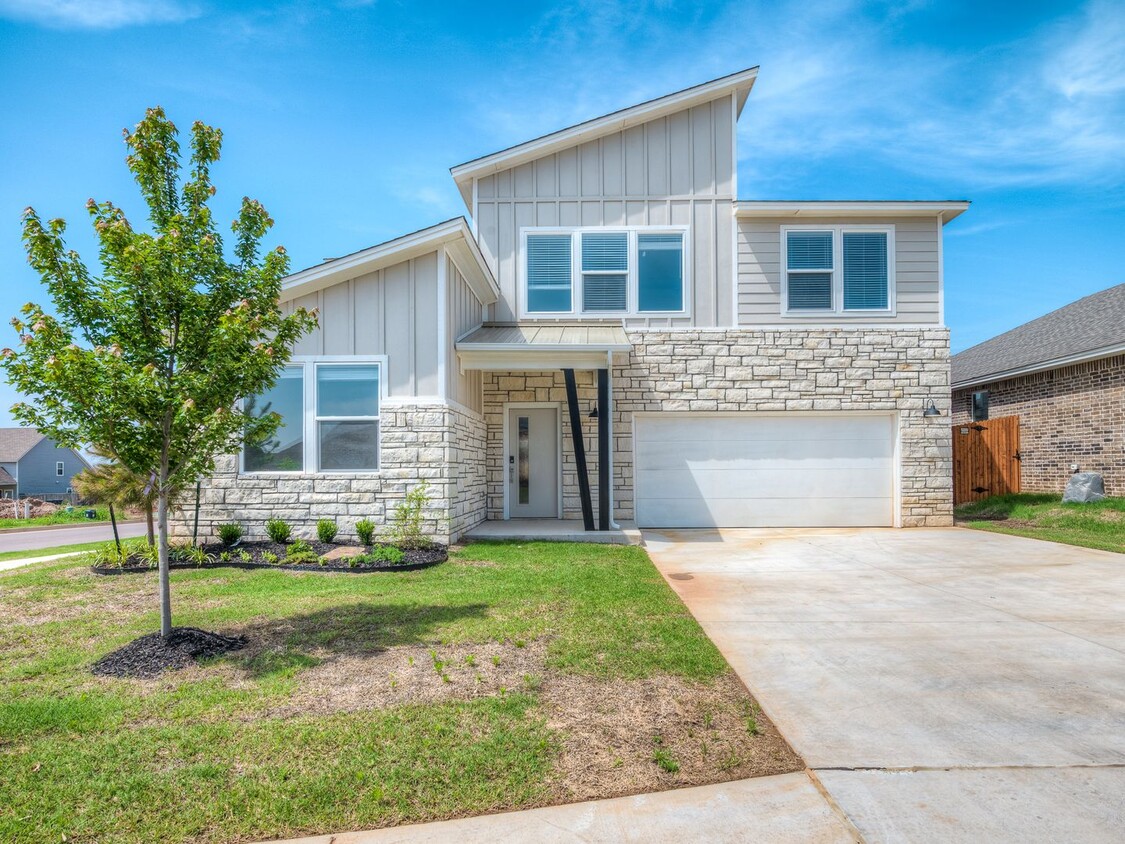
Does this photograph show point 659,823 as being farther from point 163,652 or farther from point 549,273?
point 549,273

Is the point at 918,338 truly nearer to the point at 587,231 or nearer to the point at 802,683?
the point at 587,231

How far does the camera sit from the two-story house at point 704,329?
12.1 m

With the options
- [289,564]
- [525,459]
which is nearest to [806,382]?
[525,459]

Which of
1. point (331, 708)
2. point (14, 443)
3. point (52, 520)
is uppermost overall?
point (14, 443)

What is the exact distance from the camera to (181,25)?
826cm

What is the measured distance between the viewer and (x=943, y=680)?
4156mm

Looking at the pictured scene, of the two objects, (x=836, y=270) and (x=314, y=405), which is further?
(x=836, y=270)

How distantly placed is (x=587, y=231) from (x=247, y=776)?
35.7 feet

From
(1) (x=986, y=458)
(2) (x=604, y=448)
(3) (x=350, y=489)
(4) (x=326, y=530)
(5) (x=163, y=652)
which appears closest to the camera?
(5) (x=163, y=652)

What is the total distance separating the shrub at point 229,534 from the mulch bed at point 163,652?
4324mm

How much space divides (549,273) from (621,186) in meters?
2.10

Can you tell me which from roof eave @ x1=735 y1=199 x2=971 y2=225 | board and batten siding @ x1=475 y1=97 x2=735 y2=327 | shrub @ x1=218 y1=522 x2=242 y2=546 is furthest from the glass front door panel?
roof eave @ x1=735 y1=199 x2=971 y2=225

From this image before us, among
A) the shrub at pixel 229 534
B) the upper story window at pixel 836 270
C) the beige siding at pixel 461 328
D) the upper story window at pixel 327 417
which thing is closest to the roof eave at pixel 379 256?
the beige siding at pixel 461 328

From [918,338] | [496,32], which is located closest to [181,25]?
[496,32]
